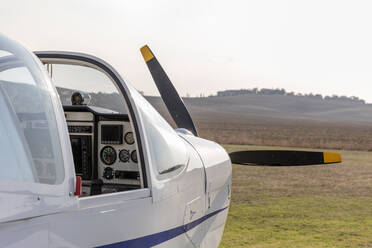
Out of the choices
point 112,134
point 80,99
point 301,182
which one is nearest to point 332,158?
point 112,134

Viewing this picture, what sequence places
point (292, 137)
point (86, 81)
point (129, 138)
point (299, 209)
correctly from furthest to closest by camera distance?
point (292, 137) < point (299, 209) < point (129, 138) < point (86, 81)

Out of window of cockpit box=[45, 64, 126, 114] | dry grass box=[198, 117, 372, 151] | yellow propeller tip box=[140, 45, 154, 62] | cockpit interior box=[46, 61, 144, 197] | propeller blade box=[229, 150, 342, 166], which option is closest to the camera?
window of cockpit box=[45, 64, 126, 114]

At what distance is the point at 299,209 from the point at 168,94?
4127 mm

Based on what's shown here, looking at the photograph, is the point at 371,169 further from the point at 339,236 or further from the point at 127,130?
the point at 127,130

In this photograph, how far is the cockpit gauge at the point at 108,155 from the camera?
4.47 m

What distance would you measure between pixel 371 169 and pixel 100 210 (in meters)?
14.4

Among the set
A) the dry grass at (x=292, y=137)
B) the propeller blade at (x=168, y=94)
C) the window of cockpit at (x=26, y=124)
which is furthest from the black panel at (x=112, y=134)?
the dry grass at (x=292, y=137)

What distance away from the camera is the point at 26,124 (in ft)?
6.23

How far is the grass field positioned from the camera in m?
6.68

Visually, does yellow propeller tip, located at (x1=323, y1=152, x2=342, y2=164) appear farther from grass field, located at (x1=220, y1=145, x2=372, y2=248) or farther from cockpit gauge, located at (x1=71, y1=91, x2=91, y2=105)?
cockpit gauge, located at (x1=71, y1=91, x2=91, y2=105)

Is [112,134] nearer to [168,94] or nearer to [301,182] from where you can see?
[168,94]

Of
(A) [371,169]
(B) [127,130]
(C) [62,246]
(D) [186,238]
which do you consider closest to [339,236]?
(B) [127,130]

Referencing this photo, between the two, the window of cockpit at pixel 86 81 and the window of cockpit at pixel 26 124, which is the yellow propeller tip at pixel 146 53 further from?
the window of cockpit at pixel 26 124

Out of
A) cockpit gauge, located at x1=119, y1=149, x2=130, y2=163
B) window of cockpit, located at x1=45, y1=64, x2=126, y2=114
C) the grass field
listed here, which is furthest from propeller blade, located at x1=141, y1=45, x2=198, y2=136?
window of cockpit, located at x1=45, y1=64, x2=126, y2=114
